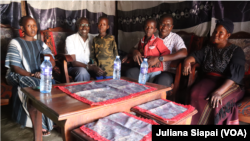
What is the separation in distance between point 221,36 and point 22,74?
208 centimetres

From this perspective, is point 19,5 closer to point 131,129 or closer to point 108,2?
point 108,2

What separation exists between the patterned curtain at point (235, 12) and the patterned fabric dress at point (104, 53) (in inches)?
59.4

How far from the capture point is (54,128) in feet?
5.88

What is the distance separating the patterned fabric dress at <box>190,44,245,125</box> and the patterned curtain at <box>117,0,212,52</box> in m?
0.88

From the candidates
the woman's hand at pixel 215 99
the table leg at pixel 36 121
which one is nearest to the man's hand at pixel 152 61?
the woman's hand at pixel 215 99

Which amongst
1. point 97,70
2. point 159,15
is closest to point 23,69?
point 97,70

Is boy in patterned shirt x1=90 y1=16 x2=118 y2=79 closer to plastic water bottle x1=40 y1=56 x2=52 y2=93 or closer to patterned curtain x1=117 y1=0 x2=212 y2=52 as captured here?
plastic water bottle x1=40 y1=56 x2=52 y2=93

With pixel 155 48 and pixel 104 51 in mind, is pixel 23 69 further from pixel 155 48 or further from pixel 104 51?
pixel 155 48

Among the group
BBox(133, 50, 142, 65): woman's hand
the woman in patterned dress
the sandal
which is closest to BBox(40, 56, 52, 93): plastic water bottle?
the woman in patterned dress

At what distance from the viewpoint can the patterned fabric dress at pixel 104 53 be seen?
229cm

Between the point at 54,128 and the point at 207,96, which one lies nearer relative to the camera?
the point at 207,96

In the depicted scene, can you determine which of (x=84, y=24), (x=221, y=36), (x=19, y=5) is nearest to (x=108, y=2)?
(x=84, y=24)

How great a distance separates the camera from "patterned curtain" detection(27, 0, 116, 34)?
283 centimetres

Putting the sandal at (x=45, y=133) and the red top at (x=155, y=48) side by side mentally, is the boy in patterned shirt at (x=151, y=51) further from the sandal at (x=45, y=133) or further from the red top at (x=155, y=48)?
the sandal at (x=45, y=133)
